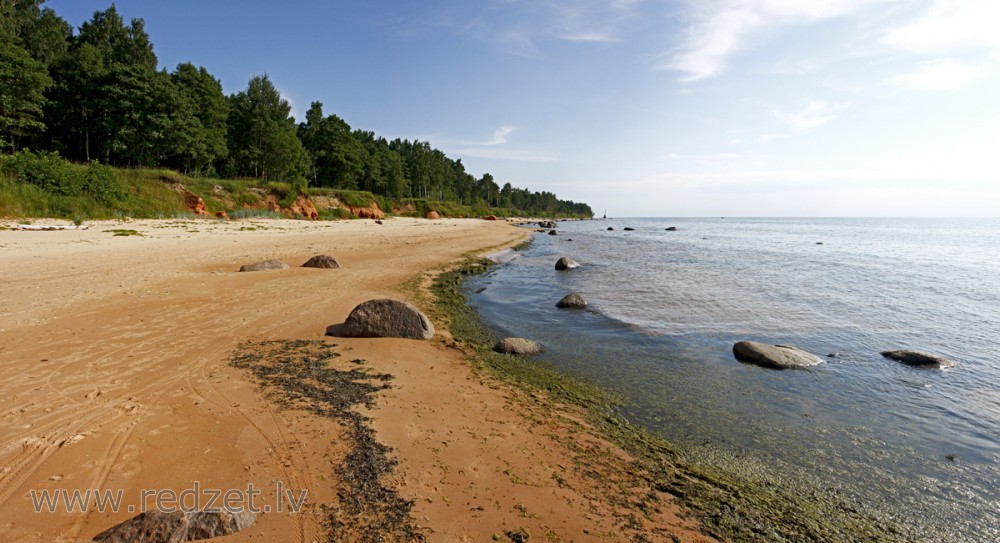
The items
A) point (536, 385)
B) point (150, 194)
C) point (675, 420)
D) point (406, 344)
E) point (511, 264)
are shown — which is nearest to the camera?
point (675, 420)

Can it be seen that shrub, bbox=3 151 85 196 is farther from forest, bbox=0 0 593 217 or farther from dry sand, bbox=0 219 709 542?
dry sand, bbox=0 219 709 542

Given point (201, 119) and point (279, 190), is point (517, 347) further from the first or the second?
point (201, 119)

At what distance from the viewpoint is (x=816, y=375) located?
7871mm

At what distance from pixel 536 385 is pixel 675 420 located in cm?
218

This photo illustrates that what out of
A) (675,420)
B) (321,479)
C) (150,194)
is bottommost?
(675,420)

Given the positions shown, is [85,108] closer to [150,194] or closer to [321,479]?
[150,194]

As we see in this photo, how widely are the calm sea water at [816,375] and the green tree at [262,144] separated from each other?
48858mm

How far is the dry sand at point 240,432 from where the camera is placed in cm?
339

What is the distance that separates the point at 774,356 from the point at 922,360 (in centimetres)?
331

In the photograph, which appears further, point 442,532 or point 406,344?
point 406,344

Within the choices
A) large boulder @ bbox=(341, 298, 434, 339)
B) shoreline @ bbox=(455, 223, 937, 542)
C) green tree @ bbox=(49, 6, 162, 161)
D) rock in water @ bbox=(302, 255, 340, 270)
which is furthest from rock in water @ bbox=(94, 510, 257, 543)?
green tree @ bbox=(49, 6, 162, 161)

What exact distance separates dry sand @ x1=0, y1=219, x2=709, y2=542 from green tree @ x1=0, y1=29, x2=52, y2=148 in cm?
3702

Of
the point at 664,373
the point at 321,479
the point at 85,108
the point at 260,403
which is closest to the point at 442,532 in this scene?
the point at 321,479

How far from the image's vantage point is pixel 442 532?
318 centimetres
